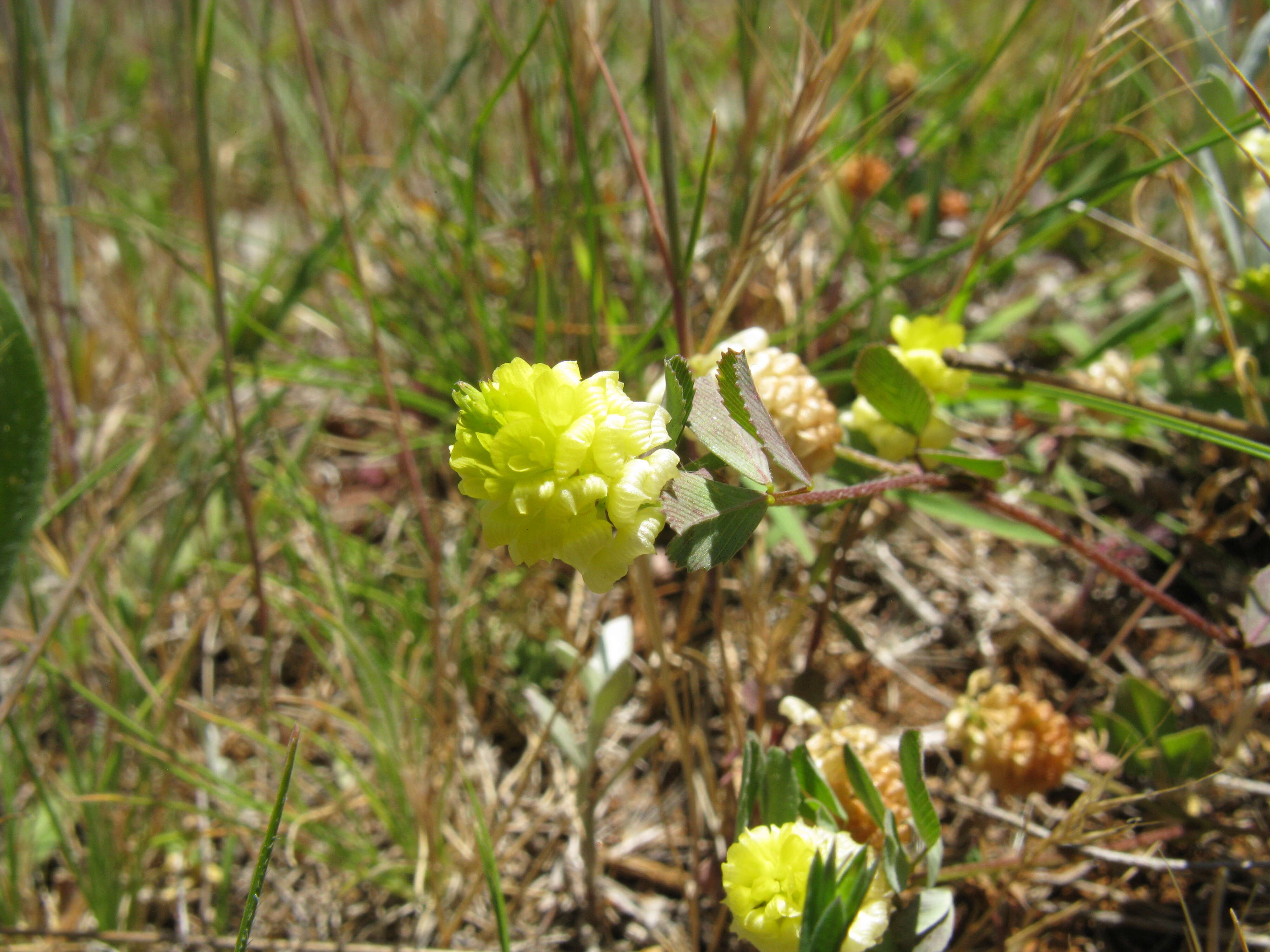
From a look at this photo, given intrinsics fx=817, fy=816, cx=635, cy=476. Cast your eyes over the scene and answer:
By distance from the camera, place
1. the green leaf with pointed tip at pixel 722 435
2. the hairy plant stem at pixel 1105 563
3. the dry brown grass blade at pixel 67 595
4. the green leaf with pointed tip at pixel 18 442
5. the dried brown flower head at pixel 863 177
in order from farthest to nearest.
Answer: the dried brown flower head at pixel 863 177 < the green leaf with pointed tip at pixel 18 442 < the dry brown grass blade at pixel 67 595 < the hairy plant stem at pixel 1105 563 < the green leaf with pointed tip at pixel 722 435

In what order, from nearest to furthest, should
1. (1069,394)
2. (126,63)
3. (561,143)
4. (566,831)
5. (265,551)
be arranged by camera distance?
1. (1069,394)
2. (566,831)
3. (265,551)
4. (561,143)
5. (126,63)

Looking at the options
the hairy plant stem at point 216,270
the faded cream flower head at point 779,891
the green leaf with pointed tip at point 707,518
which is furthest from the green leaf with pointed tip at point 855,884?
the hairy plant stem at point 216,270

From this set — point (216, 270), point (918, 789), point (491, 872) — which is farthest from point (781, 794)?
point (216, 270)

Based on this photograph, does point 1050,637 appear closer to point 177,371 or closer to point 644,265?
point 644,265

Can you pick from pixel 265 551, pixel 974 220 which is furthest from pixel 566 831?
pixel 974 220

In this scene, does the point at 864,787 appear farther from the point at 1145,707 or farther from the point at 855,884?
the point at 1145,707

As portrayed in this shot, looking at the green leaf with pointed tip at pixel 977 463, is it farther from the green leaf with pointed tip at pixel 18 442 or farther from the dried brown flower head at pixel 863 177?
the green leaf with pointed tip at pixel 18 442
